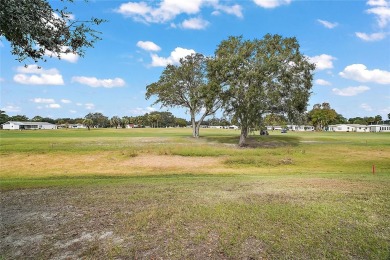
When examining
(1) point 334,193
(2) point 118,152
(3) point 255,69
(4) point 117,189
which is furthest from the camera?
(3) point 255,69

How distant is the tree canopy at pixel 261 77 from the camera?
42344 millimetres

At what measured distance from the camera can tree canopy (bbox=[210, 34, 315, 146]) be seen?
42344 mm

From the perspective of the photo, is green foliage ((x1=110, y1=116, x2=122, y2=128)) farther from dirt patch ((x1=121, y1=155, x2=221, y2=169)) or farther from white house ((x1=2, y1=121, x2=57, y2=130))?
dirt patch ((x1=121, y1=155, x2=221, y2=169))

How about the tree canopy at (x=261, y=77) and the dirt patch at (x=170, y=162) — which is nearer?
the dirt patch at (x=170, y=162)

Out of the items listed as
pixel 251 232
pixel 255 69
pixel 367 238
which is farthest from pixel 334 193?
pixel 255 69

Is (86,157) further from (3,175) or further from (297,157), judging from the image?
(297,157)

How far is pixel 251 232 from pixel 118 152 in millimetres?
30663

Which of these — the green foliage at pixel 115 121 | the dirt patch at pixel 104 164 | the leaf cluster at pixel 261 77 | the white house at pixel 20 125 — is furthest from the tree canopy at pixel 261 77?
the white house at pixel 20 125

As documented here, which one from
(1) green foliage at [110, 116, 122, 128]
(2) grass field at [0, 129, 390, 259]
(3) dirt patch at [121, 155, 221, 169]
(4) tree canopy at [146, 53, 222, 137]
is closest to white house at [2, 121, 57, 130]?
(1) green foliage at [110, 116, 122, 128]

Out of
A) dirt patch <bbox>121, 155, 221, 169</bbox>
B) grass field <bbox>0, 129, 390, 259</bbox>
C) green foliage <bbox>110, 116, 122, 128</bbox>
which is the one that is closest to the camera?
grass field <bbox>0, 129, 390, 259</bbox>

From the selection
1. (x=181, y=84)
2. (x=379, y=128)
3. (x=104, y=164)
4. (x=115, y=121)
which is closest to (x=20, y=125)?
(x=115, y=121)

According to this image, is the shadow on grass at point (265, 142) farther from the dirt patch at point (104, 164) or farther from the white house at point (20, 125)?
the white house at point (20, 125)

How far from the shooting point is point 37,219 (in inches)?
354

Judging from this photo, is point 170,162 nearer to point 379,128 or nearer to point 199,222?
point 199,222
